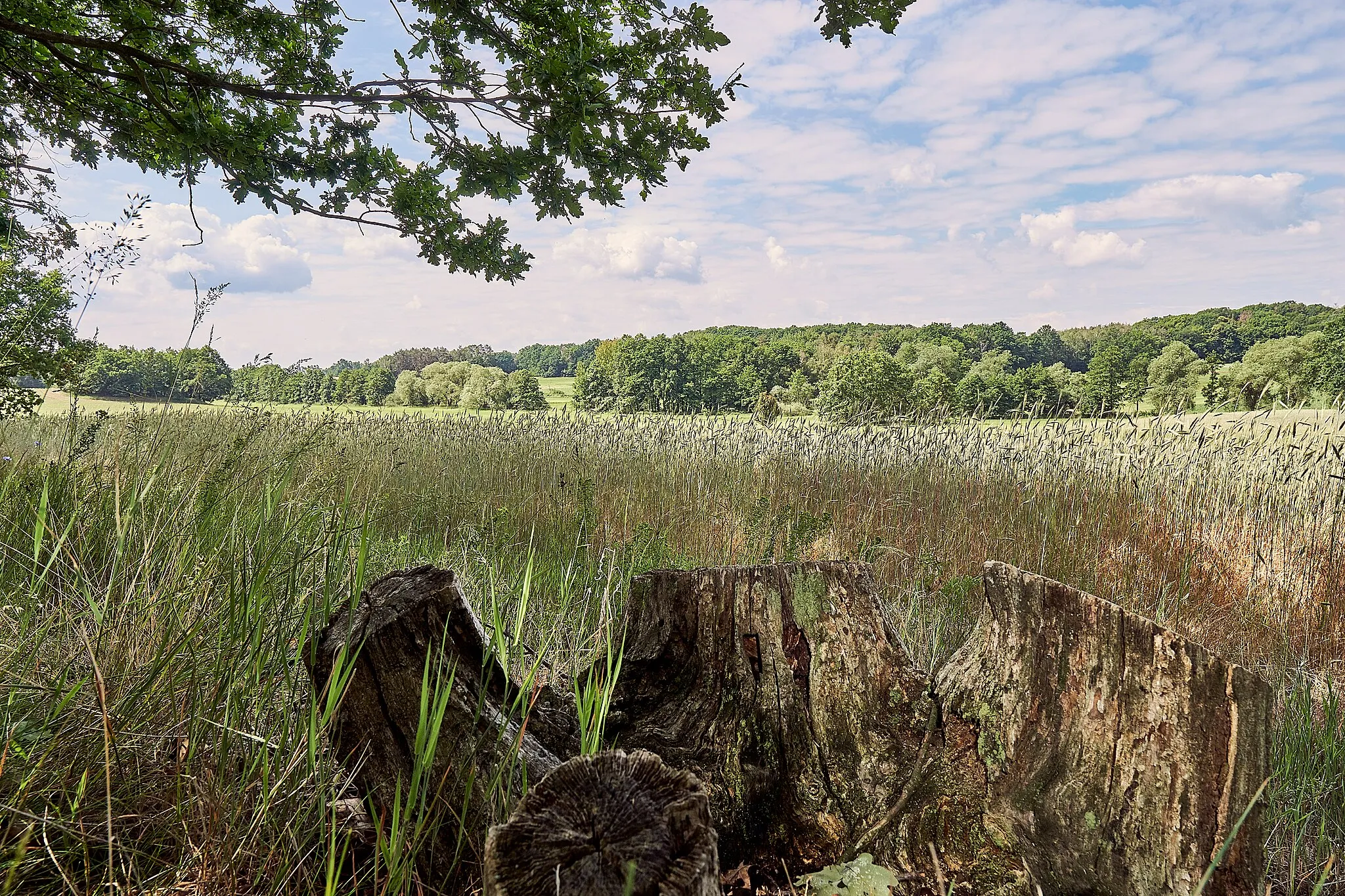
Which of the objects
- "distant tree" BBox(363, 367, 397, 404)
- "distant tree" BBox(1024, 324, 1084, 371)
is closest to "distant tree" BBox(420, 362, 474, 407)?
"distant tree" BBox(363, 367, 397, 404)

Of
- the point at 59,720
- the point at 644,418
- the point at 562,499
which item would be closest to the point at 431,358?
the point at 644,418

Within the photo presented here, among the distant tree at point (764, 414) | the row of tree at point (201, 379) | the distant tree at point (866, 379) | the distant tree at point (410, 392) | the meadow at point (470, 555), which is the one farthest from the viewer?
the distant tree at point (866, 379)

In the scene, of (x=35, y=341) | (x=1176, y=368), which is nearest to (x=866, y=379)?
(x=1176, y=368)

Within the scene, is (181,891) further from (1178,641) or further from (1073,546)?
(1073,546)

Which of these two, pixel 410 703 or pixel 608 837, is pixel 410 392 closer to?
pixel 410 703

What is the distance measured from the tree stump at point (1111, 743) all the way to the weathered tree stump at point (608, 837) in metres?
1.04

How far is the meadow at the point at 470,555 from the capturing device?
53.4 inches

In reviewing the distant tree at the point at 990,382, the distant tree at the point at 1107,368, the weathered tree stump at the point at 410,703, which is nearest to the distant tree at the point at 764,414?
the weathered tree stump at the point at 410,703

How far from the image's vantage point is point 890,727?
5.77 feet

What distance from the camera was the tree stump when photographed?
1536 millimetres

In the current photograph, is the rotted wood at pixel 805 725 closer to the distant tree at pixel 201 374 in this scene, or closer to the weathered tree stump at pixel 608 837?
the weathered tree stump at pixel 608 837

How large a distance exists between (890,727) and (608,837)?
41.1 inches

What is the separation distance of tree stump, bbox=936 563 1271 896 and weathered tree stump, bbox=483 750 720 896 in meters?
1.04

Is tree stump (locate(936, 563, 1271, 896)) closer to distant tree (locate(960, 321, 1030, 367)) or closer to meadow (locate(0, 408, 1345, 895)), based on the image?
meadow (locate(0, 408, 1345, 895))
